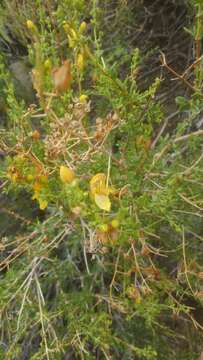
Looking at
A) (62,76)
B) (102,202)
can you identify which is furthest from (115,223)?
(62,76)

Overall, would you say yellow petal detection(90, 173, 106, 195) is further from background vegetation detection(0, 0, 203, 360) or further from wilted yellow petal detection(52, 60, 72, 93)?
wilted yellow petal detection(52, 60, 72, 93)

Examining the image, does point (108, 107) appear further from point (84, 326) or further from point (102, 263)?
point (84, 326)

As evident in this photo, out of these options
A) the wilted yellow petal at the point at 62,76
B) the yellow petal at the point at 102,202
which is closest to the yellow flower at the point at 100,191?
the yellow petal at the point at 102,202

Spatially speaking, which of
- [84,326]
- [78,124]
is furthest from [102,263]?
[78,124]

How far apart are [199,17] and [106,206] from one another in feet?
1.47

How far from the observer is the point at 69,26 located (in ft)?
3.78

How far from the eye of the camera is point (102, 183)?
3.44 feet

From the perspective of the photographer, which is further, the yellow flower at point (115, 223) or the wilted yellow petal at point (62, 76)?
the yellow flower at point (115, 223)

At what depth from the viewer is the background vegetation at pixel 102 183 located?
107 centimetres

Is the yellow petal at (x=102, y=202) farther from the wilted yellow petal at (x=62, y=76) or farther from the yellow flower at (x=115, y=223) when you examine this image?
the wilted yellow petal at (x=62, y=76)

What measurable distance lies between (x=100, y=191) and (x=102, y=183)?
0.02 meters

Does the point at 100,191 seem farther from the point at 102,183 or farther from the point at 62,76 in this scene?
the point at 62,76

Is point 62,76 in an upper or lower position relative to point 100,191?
upper

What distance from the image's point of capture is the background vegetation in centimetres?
107
